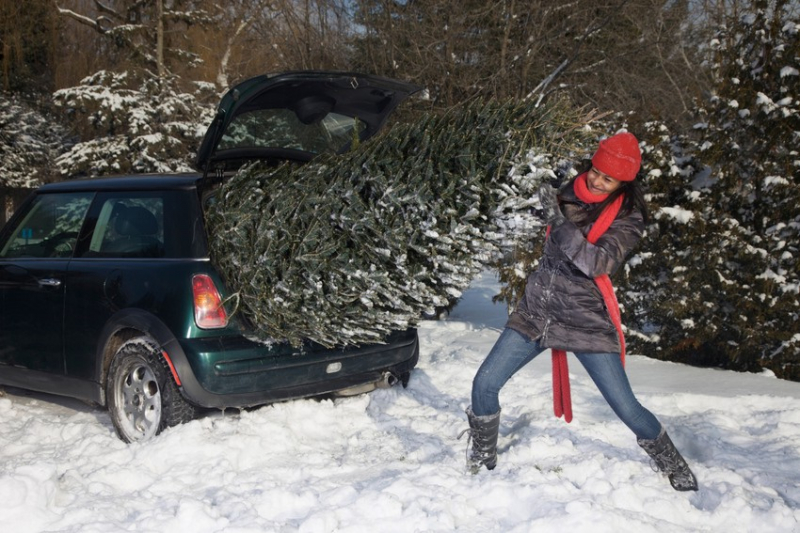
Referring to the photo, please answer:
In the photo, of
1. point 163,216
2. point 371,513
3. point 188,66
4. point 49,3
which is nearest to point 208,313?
point 163,216

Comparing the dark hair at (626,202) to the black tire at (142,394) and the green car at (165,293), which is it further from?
the black tire at (142,394)

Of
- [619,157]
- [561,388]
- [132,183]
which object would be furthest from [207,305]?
[619,157]

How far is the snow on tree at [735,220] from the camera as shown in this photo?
6438 millimetres

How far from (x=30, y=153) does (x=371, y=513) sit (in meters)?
21.8

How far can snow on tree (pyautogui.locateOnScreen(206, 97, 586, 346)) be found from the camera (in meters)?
3.76

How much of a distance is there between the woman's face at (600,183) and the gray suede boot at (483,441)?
4.08 ft

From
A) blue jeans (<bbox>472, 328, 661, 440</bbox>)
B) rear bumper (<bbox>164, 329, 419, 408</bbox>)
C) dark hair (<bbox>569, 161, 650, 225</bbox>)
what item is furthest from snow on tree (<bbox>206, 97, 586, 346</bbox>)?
blue jeans (<bbox>472, 328, 661, 440</bbox>)

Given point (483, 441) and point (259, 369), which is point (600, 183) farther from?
point (259, 369)

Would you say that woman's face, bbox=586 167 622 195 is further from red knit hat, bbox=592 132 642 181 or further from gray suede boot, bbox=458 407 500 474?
gray suede boot, bbox=458 407 500 474

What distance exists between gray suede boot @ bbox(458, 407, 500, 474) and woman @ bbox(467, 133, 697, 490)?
344 mm

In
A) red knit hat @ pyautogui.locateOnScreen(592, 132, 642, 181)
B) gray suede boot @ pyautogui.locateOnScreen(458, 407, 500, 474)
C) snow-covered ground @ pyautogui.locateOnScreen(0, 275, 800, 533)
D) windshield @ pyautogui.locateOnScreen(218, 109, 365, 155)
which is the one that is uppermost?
windshield @ pyautogui.locateOnScreen(218, 109, 365, 155)

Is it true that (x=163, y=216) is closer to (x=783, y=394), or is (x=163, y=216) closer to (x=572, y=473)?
(x=572, y=473)

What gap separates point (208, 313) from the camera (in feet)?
14.3

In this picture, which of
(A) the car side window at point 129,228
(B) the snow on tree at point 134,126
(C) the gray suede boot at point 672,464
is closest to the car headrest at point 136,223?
(A) the car side window at point 129,228
